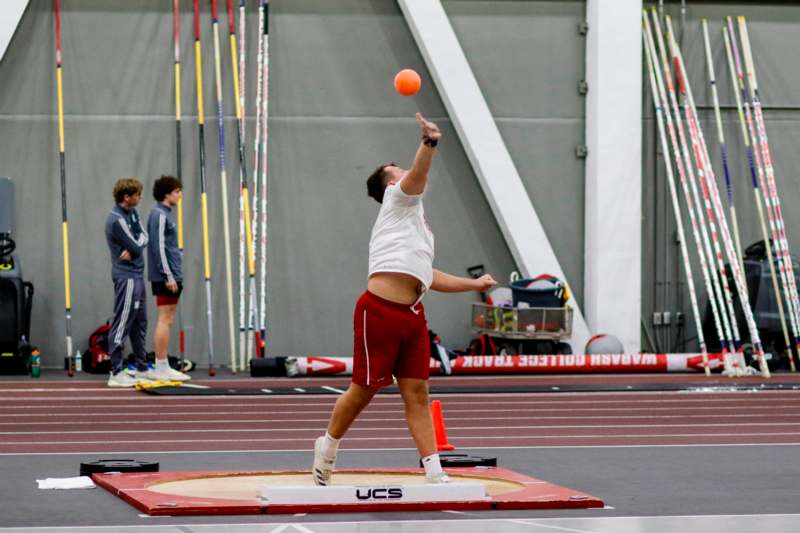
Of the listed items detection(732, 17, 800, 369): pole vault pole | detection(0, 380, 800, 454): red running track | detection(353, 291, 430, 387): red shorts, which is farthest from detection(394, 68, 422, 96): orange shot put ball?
detection(732, 17, 800, 369): pole vault pole

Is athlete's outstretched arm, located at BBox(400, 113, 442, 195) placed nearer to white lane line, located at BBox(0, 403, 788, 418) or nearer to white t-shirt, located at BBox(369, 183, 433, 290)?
white t-shirt, located at BBox(369, 183, 433, 290)

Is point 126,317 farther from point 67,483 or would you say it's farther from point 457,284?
point 457,284

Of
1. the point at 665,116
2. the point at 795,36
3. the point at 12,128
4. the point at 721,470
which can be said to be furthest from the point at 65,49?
the point at 721,470

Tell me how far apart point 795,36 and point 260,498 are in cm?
1176

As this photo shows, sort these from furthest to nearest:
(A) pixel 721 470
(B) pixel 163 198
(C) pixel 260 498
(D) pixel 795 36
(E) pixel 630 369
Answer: (D) pixel 795 36 < (E) pixel 630 369 < (B) pixel 163 198 < (A) pixel 721 470 < (C) pixel 260 498

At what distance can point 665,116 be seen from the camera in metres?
15.8

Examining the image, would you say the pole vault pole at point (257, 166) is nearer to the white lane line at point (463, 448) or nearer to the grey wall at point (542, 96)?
the grey wall at point (542, 96)

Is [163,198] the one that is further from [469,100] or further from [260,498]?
[260,498]

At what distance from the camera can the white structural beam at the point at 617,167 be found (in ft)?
51.3

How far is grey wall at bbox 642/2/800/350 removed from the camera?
16.2 metres

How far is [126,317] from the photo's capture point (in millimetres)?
12977

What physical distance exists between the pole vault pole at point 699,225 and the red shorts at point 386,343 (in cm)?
805

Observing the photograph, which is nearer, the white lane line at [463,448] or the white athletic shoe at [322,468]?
the white athletic shoe at [322,468]

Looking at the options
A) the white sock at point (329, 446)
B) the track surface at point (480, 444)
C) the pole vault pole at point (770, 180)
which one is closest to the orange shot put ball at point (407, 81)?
the white sock at point (329, 446)
